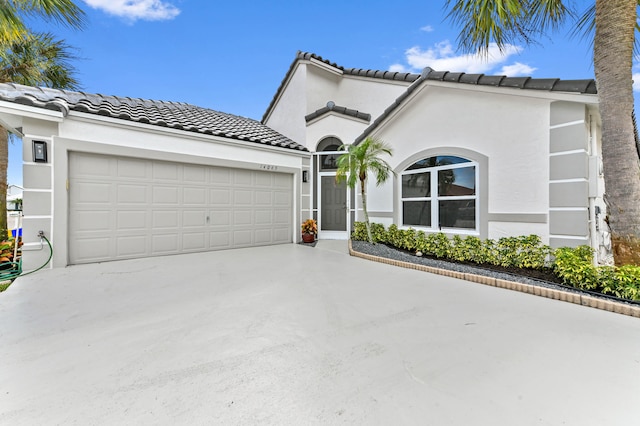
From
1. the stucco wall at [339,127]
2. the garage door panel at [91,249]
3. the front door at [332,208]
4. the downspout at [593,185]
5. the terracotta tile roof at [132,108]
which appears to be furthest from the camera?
the front door at [332,208]

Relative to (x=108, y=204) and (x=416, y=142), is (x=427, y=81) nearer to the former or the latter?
(x=416, y=142)

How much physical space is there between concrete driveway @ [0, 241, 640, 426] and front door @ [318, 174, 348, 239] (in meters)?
6.50

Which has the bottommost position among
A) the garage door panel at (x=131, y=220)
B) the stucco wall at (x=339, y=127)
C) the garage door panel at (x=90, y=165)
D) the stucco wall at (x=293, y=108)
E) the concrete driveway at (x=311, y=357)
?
the concrete driveway at (x=311, y=357)

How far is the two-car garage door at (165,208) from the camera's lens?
22.3 feet

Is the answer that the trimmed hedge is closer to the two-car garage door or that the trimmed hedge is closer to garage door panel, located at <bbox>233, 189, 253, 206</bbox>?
the two-car garage door

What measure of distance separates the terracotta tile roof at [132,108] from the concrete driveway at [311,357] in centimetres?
419

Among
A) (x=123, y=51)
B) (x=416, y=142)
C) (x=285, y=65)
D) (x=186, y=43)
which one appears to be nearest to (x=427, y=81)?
(x=416, y=142)

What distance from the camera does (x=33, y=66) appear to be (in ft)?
30.5

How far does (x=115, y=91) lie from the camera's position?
32.3 feet

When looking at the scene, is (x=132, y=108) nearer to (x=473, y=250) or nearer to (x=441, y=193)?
(x=441, y=193)

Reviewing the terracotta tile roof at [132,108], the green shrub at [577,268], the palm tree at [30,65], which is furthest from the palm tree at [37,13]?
the green shrub at [577,268]

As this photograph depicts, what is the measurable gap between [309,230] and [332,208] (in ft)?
5.06

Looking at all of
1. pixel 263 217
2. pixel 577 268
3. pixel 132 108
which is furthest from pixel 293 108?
pixel 577 268

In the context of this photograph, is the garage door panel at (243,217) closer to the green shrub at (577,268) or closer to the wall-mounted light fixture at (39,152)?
the wall-mounted light fixture at (39,152)
